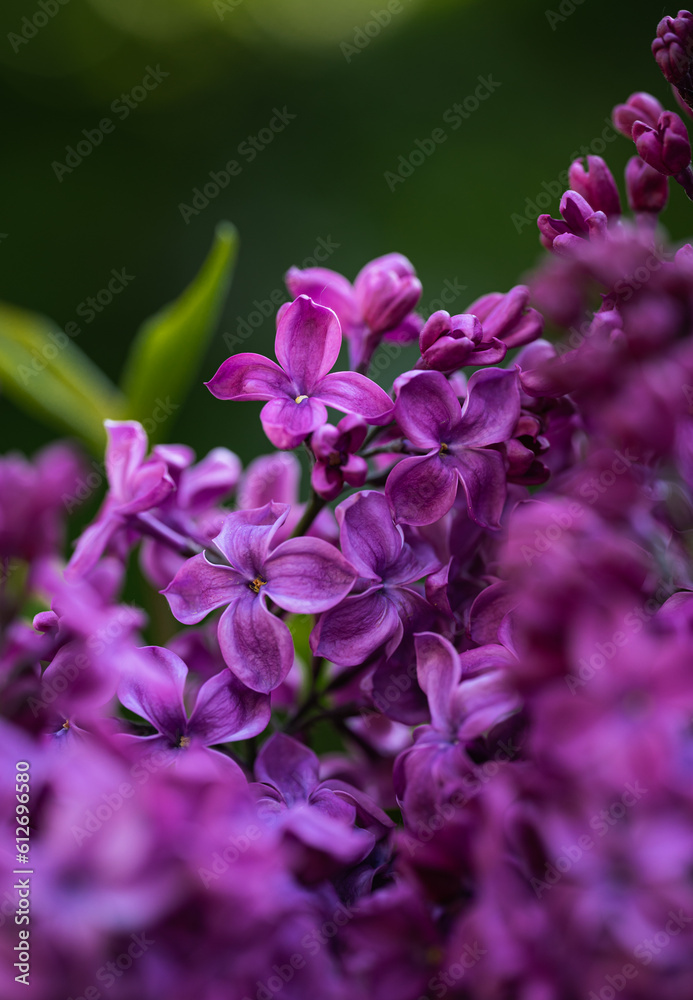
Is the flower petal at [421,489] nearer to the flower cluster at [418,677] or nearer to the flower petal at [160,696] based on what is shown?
the flower cluster at [418,677]

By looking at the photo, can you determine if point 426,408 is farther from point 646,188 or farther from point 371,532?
point 646,188

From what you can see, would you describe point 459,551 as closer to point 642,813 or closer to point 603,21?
point 642,813

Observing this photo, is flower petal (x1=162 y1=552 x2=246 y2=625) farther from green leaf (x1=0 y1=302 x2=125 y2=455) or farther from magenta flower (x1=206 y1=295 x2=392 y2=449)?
green leaf (x1=0 y1=302 x2=125 y2=455)

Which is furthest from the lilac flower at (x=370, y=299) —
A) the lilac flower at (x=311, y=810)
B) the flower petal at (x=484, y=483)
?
the lilac flower at (x=311, y=810)

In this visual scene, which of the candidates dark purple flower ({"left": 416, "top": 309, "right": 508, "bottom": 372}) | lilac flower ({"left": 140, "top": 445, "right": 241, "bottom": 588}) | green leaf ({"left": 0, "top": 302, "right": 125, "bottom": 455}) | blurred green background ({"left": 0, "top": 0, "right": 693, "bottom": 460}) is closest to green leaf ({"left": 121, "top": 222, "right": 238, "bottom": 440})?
green leaf ({"left": 0, "top": 302, "right": 125, "bottom": 455})

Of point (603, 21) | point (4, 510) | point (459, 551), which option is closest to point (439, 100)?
point (603, 21)

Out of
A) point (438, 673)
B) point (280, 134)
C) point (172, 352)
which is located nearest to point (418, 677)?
point (438, 673)
